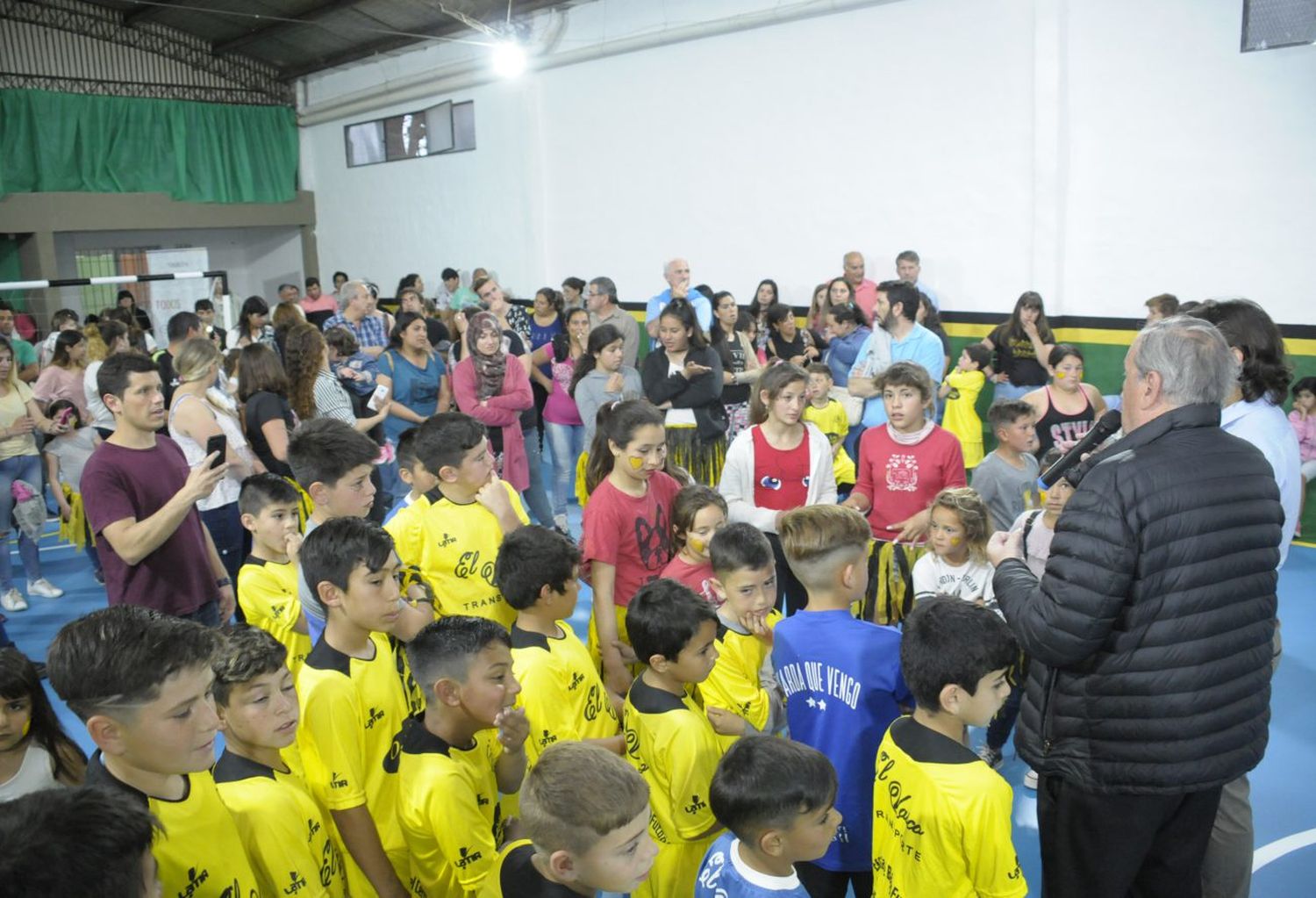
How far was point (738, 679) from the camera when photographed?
2.87 metres

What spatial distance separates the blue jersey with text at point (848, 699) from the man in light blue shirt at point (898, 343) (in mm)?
3848

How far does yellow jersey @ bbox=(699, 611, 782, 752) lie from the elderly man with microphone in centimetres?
83

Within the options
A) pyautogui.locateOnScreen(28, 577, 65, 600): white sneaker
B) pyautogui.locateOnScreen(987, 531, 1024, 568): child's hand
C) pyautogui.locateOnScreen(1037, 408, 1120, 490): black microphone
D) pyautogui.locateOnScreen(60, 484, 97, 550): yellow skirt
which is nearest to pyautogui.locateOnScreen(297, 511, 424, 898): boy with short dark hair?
pyautogui.locateOnScreen(987, 531, 1024, 568): child's hand

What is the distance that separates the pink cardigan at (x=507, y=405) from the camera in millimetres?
6012

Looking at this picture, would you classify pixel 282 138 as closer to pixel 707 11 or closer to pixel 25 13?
pixel 25 13

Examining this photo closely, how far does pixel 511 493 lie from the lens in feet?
12.3

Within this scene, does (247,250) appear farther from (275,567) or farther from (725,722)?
(725,722)

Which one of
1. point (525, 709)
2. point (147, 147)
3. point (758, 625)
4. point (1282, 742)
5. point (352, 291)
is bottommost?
point (1282, 742)

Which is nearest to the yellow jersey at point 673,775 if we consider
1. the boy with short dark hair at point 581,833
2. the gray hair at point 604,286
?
the boy with short dark hair at point 581,833

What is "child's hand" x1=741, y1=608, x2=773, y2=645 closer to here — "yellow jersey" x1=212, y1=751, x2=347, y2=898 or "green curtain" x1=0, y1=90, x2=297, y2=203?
"yellow jersey" x1=212, y1=751, x2=347, y2=898

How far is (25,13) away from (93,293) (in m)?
3.68

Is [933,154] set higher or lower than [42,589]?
higher

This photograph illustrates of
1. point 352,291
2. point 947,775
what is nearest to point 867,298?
point 352,291

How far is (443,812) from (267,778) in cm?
36
